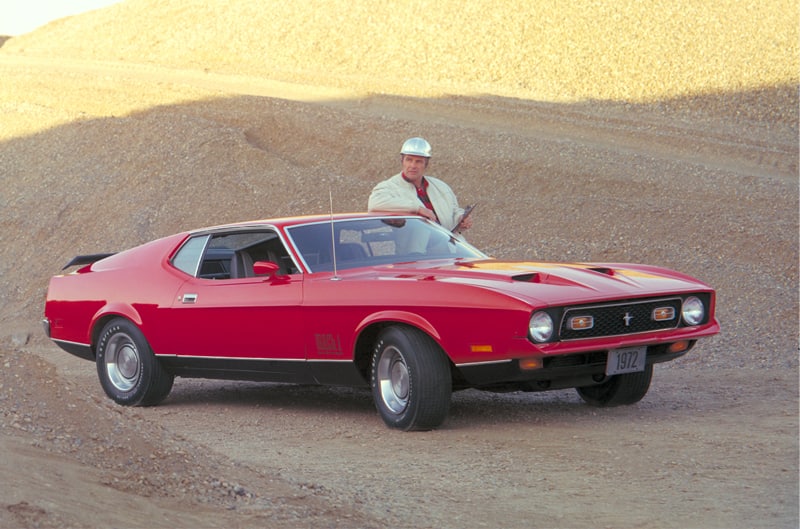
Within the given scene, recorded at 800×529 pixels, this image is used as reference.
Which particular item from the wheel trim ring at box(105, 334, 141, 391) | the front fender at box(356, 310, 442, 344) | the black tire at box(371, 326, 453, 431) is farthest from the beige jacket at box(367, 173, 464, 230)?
the wheel trim ring at box(105, 334, 141, 391)

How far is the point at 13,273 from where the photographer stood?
789 inches

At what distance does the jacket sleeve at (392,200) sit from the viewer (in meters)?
9.66

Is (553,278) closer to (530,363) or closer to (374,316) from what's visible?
(530,363)

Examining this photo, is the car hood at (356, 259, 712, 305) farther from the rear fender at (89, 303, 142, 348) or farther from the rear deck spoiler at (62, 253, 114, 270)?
the rear deck spoiler at (62, 253, 114, 270)

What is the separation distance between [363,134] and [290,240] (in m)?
15.6

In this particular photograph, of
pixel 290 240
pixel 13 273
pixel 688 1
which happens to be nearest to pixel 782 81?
pixel 688 1

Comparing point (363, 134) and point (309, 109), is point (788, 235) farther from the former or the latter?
point (309, 109)

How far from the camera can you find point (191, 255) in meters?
9.53

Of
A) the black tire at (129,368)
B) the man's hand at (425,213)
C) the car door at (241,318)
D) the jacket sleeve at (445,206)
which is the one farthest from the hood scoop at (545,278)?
the black tire at (129,368)

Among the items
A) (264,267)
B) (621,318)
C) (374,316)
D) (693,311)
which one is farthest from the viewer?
(264,267)

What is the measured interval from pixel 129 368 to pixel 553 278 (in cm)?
387

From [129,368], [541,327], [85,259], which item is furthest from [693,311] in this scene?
[85,259]

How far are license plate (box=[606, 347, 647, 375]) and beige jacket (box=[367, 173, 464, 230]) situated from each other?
2.62 meters

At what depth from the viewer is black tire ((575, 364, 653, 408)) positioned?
852cm
